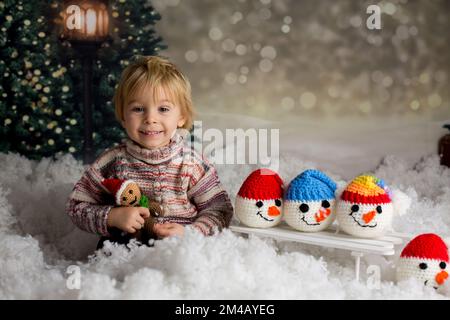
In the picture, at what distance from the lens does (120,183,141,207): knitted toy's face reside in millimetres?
1685

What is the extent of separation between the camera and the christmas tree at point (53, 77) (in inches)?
118

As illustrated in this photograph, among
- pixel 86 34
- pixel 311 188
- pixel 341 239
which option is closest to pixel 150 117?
pixel 311 188

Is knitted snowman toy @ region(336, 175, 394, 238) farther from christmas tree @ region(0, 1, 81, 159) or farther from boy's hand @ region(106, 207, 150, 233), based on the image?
christmas tree @ region(0, 1, 81, 159)

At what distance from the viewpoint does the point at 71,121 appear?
3082 mm

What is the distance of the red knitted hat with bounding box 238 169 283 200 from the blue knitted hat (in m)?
0.04

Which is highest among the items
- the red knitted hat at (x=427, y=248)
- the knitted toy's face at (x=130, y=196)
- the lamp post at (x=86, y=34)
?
the lamp post at (x=86, y=34)

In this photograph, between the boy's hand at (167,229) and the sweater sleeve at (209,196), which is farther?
the sweater sleeve at (209,196)

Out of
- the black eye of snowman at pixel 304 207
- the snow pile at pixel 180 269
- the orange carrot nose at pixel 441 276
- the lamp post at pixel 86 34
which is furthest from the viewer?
the lamp post at pixel 86 34

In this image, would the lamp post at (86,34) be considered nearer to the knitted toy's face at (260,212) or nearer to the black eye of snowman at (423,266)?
the knitted toy's face at (260,212)

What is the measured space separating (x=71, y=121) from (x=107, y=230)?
148cm

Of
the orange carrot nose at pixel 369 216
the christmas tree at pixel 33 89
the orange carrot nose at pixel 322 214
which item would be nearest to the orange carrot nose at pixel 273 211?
the orange carrot nose at pixel 322 214

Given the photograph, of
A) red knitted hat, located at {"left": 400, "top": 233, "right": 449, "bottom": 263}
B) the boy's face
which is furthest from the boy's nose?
red knitted hat, located at {"left": 400, "top": 233, "right": 449, "bottom": 263}

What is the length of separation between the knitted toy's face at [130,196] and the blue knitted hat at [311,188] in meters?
0.38
